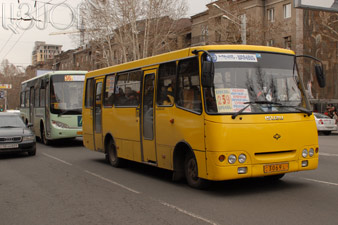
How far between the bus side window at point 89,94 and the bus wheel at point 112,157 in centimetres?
189

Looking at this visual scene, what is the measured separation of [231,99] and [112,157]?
18.3 feet

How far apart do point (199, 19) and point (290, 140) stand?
4558cm

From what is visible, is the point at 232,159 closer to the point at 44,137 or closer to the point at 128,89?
the point at 128,89

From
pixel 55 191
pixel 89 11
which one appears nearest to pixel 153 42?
pixel 89 11

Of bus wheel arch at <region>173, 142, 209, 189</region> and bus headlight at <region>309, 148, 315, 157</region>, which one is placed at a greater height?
bus headlight at <region>309, 148, 315, 157</region>

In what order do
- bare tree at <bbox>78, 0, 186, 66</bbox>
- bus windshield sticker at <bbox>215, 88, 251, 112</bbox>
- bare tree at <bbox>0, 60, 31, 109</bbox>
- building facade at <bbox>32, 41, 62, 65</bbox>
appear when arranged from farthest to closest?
1. building facade at <bbox>32, 41, 62, 65</bbox>
2. bare tree at <bbox>0, 60, 31, 109</bbox>
3. bare tree at <bbox>78, 0, 186, 66</bbox>
4. bus windshield sticker at <bbox>215, 88, 251, 112</bbox>

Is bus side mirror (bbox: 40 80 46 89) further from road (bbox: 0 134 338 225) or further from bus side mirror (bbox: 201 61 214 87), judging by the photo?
bus side mirror (bbox: 201 61 214 87)

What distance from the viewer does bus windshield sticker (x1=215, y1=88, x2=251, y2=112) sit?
25.2 ft

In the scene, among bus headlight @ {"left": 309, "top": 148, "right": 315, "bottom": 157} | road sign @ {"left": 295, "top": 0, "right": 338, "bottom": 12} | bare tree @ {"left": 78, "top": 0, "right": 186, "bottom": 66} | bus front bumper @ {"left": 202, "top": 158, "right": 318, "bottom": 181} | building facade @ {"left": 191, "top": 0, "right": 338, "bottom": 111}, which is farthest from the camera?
bare tree @ {"left": 78, "top": 0, "right": 186, "bottom": 66}

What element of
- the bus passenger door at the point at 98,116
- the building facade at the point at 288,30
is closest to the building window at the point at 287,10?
the building facade at the point at 288,30

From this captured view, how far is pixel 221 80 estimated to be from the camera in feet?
25.7

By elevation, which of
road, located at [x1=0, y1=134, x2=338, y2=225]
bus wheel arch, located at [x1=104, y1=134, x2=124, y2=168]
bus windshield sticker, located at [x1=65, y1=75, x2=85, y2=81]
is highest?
bus windshield sticker, located at [x1=65, y1=75, x2=85, y2=81]

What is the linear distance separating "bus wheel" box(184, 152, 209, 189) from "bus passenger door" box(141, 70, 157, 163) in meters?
1.26

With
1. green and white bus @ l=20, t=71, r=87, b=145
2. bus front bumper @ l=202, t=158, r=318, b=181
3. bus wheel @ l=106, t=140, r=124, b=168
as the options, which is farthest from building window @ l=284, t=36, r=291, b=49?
bus front bumper @ l=202, t=158, r=318, b=181
